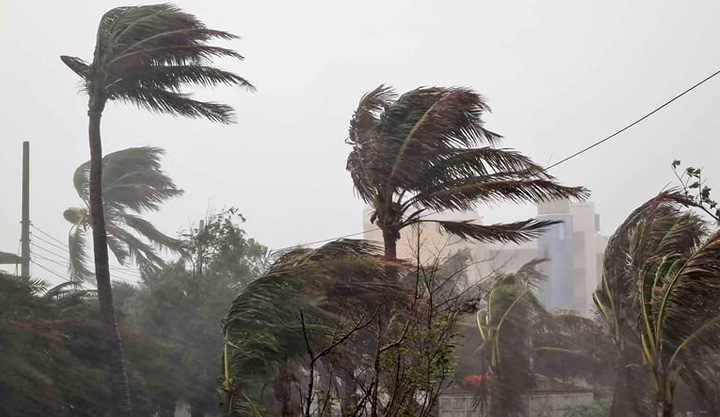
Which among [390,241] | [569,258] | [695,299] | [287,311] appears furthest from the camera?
[569,258]

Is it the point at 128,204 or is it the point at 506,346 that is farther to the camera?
the point at 128,204

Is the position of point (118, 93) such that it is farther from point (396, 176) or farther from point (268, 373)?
point (268, 373)

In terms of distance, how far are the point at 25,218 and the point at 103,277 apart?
573cm

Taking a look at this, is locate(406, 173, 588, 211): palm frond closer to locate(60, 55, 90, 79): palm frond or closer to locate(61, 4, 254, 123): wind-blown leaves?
locate(61, 4, 254, 123): wind-blown leaves

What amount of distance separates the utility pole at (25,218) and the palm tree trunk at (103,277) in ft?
Result: 17.7

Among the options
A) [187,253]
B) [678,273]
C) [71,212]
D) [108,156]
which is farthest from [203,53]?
[71,212]

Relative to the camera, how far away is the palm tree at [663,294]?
9.55 metres

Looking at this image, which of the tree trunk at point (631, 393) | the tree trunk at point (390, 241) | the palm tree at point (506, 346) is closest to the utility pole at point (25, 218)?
the tree trunk at point (390, 241)

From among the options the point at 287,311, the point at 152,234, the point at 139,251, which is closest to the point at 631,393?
the point at 287,311

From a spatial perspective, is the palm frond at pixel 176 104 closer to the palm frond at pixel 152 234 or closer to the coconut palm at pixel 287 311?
the coconut palm at pixel 287 311

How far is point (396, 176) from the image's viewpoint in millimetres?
10773

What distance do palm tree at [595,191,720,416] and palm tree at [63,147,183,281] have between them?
10327mm

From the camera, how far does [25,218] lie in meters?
17.4

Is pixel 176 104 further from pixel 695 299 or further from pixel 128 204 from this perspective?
pixel 128 204
